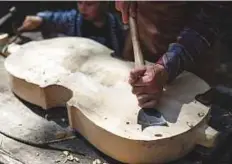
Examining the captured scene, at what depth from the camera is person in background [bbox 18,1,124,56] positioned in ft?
7.54

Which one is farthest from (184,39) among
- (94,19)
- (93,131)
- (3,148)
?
(94,19)

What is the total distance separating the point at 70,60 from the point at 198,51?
18.5 inches

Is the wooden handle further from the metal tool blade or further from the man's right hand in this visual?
the man's right hand

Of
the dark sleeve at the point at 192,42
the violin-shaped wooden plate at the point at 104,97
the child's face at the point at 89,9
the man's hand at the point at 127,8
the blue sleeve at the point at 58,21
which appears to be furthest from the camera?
the blue sleeve at the point at 58,21

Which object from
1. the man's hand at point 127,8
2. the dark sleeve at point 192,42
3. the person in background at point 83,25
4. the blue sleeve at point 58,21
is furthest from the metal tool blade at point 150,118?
the blue sleeve at point 58,21

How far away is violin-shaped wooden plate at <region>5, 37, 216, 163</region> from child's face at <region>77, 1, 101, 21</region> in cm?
33

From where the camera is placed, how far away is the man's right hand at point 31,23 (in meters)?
2.28

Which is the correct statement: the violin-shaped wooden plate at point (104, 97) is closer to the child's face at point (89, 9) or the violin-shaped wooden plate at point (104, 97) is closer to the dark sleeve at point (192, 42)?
the dark sleeve at point (192, 42)

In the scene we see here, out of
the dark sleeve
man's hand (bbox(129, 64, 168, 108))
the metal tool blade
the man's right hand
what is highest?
the dark sleeve

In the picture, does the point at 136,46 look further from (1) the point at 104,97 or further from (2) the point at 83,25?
(2) the point at 83,25

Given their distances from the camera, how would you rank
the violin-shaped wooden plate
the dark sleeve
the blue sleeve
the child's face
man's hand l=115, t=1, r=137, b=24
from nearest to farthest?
the violin-shaped wooden plate, the dark sleeve, man's hand l=115, t=1, r=137, b=24, the child's face, the blue sleeve

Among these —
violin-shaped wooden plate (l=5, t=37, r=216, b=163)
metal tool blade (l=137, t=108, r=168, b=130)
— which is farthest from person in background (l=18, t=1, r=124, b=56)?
metal tool blade (l=137, t=108, r=168, b=130)

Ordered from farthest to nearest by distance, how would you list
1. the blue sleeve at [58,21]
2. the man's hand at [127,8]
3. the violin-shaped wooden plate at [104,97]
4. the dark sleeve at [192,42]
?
1. the blue sleeve at [58,21]
2. the man's hand at [127,8]
3. the dark sleeve at [192,42]
4. the violin-shaped wooden plate at [104,97]

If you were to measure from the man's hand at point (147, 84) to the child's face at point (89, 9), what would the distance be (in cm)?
83
